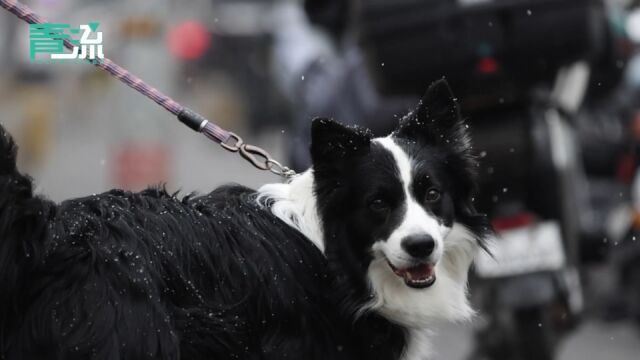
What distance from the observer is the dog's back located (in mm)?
3398

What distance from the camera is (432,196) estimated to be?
3898 mm

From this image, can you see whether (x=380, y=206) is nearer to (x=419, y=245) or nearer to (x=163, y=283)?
(x=419, y=245)

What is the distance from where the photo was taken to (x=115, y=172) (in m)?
12.9

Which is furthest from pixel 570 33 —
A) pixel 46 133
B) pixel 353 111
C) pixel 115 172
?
pixel 46 133

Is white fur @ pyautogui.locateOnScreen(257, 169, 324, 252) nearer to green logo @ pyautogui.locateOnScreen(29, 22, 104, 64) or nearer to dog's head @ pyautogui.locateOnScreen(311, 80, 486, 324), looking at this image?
dog's head @ pyautogui.locateOnScreen(311, 80, 486, 324)

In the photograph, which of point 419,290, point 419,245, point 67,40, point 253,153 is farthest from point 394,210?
point 67,40

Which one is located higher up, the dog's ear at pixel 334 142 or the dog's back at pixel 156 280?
the dog's ear at pixel 334 142

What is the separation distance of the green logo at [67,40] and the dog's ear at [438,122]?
108 centimetres

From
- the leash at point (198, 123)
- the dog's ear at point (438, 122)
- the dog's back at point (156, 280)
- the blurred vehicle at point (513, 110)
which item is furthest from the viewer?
the blurred vehicle at point (513, 110)

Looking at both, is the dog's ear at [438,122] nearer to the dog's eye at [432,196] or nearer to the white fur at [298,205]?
the dog's eye at [432,196]

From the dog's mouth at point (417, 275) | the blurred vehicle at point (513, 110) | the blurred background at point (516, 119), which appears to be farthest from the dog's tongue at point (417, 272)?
the blurred vehicle at point (513, 110)

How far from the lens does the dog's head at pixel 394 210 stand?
3.80 m

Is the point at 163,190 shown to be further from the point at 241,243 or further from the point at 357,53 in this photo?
the point at 357,53

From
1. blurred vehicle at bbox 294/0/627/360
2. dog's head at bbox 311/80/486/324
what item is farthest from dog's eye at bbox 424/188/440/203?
blurred vehicle at bbox 294/0/627/360
